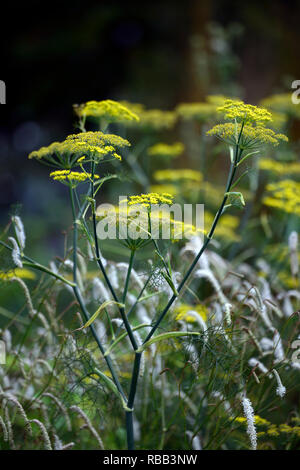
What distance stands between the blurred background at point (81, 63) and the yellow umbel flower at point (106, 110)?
3.76 m

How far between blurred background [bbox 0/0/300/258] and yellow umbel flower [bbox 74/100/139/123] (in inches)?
148

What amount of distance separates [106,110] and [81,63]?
18.1 feet

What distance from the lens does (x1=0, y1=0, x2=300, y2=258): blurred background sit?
5355 millimetres

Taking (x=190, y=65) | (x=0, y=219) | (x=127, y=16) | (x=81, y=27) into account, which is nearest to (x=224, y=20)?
(x=190, y=65)

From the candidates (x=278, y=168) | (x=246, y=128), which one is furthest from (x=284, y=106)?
(x=246, y=128)

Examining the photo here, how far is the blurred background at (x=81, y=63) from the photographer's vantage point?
17.6 ft

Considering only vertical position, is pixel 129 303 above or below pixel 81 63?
below

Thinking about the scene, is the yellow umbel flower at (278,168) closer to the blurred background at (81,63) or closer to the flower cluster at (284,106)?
the flower cluster at (284,106)

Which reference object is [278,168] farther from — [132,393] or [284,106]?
[132,393]

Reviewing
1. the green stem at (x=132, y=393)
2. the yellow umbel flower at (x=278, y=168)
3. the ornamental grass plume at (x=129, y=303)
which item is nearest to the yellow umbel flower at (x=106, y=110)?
the ornamental grass plume at (x=129, y=303)

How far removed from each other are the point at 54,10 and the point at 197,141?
9.97 feet

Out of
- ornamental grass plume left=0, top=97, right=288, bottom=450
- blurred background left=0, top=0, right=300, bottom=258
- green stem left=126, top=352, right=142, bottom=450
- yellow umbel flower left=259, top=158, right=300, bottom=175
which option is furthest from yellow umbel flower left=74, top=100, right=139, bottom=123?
blurred background left=0, top=0, right=300, bottom=258

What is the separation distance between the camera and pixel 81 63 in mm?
6551

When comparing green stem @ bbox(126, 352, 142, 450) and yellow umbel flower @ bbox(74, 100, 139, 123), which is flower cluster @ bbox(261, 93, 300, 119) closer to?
yellow umbel flower @ bbox(74, 100, 139, 123)
